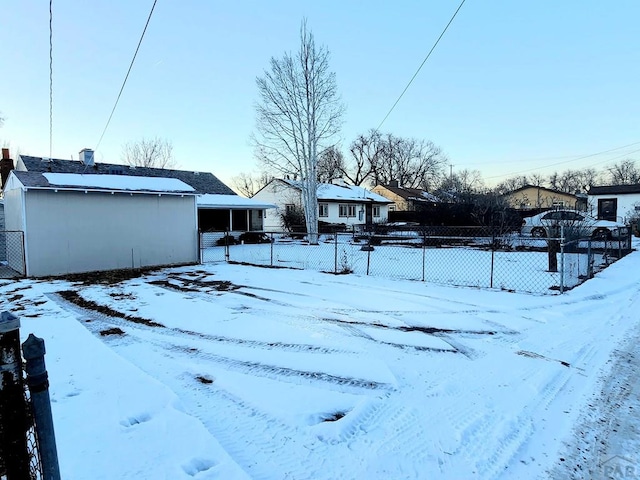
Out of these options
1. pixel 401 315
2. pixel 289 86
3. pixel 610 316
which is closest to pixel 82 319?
pixel 401 315

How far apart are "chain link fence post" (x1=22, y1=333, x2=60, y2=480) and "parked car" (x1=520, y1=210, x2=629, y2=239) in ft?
53.0

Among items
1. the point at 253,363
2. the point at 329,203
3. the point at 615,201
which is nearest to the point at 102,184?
the point at 253,363

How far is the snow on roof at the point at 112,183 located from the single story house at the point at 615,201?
31.2 metres

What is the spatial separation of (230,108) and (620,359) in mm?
18444

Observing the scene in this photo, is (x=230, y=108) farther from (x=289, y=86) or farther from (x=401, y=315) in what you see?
(x=401, y=315)

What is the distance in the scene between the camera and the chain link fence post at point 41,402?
5.16 feet


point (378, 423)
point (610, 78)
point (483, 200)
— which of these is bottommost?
point (378, 423)

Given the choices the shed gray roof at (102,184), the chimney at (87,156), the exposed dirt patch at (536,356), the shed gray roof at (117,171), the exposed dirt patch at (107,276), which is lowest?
the exposed dirt patch at (536,356)

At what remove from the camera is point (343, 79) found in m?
25.6

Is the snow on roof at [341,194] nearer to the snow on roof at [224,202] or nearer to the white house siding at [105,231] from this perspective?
the snow on roof at [224,202]

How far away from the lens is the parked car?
15.8 m

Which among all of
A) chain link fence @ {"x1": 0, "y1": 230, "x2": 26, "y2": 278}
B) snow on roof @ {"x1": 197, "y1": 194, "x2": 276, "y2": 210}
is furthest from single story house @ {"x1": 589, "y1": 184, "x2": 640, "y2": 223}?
chain link fence @ {"x1": 0, "y1": 230, "x2": 26, "y2": 278}

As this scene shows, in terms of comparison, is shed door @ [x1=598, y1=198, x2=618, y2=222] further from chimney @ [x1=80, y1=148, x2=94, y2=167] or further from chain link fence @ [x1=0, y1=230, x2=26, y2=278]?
chain link fence @ [x1=0, y1=230, x2=26, y2=278]

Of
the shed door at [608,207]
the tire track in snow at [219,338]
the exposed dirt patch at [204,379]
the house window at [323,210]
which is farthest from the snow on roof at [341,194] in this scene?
the exposed dirt patch at [204,379]
